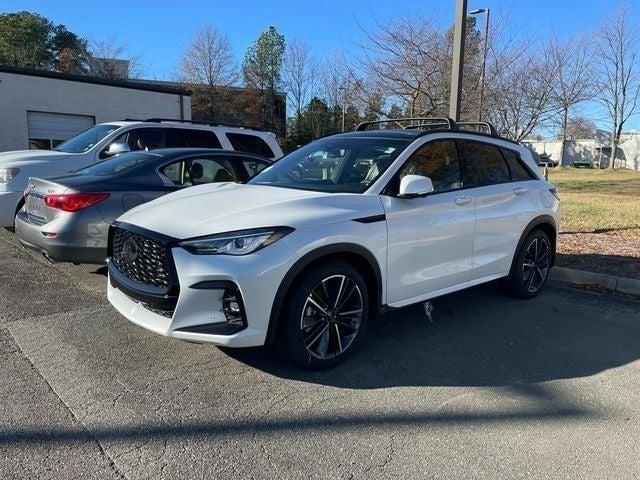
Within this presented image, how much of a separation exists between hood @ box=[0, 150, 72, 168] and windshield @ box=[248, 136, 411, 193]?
4.09 m

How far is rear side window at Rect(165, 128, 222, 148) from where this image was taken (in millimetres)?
8828

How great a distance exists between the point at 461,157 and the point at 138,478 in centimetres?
372

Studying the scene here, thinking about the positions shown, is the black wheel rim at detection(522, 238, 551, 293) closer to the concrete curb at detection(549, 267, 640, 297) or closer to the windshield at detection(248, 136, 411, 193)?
the concrete curb at detection(549, 267, 640, 297)

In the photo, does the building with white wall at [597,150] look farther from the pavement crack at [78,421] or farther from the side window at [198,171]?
the pavement crack at [78,421]

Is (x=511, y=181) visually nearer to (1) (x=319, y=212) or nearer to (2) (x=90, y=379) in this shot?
(1) (x=319, y=212)

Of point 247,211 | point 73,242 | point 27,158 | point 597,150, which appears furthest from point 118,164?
point 597,150

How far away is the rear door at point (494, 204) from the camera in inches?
191

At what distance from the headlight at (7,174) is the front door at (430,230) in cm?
534

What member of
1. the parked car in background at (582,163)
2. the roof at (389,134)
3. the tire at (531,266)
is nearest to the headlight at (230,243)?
the roof at (389,134)

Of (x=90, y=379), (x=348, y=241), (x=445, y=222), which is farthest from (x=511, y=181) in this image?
(x=90, y=379)

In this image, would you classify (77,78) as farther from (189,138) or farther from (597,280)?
(597,280)

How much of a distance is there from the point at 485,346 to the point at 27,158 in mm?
6632

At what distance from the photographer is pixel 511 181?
539cm

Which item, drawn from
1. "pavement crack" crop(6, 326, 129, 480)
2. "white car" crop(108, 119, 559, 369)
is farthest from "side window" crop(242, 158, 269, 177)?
"pavement crack" crop(6, 326, 129, 480)
